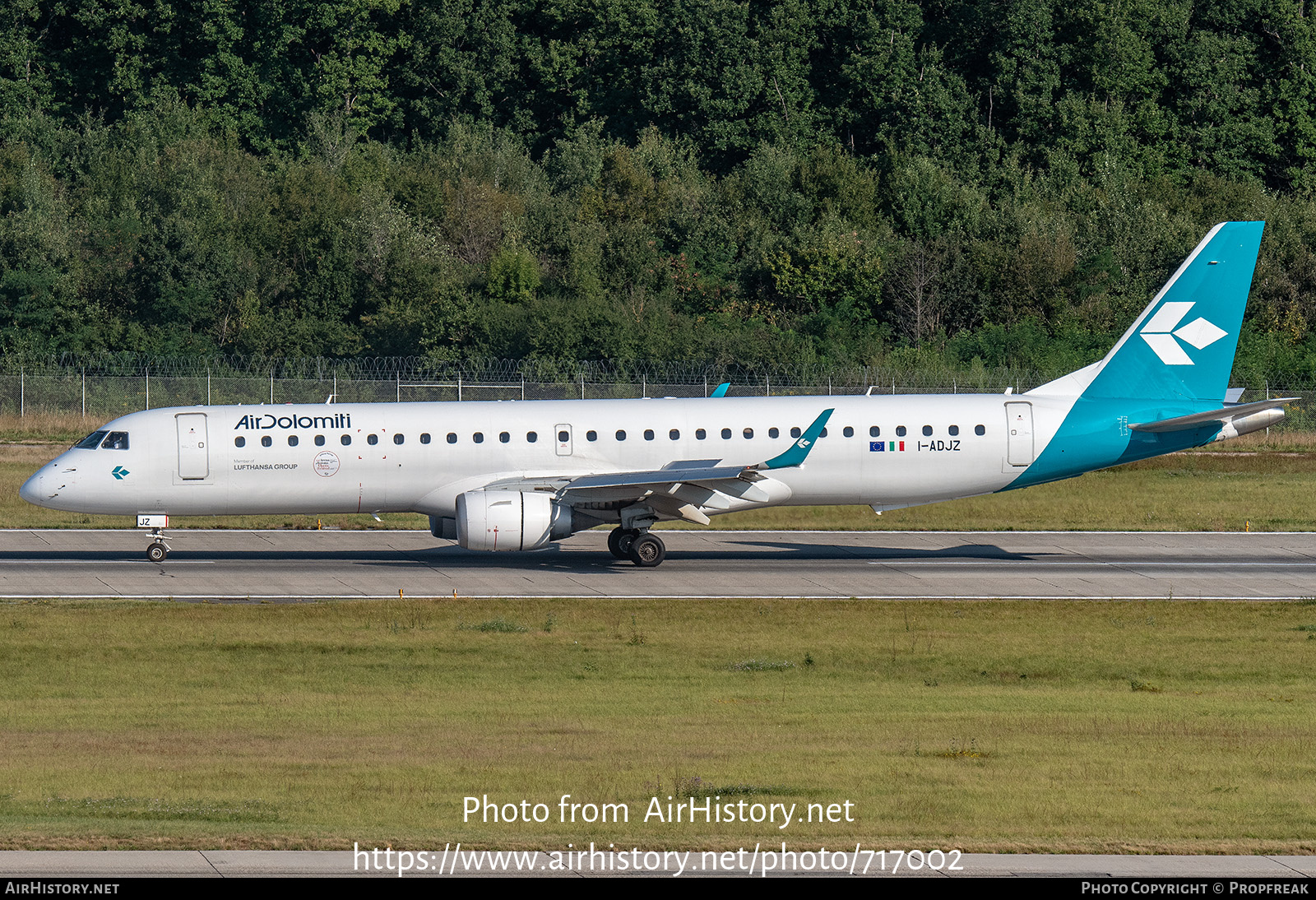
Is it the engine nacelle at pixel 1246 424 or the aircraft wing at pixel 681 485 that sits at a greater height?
the engine nacelle at pixel 1246 424

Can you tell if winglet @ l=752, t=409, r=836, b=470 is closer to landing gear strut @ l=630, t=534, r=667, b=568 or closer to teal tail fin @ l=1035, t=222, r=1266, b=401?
landing gear strut @ l=630, t=534, r=667, b=568

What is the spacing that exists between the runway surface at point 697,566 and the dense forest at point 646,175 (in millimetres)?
32630

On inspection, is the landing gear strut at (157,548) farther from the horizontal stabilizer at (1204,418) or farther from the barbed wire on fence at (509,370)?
the barbed wire on fence at (509,370)

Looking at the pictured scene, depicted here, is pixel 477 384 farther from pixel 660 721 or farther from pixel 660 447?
pixel 660 721

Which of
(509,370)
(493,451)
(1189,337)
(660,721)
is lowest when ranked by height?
(660,721)

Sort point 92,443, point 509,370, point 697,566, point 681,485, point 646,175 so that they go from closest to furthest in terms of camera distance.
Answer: point 681,485 → point 92,443 → point 697,566 → point 509,370 → point 646,175

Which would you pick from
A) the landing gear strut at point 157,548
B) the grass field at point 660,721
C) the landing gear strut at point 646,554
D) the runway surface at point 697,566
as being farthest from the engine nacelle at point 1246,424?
the landing gear strut at point 157,548

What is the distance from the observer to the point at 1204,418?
114 feet

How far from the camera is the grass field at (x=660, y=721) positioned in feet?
48.0

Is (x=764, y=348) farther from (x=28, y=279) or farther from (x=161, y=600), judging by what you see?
(x=161, y=600)

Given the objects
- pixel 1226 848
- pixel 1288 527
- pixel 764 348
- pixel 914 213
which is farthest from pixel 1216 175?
pixel 1226 848

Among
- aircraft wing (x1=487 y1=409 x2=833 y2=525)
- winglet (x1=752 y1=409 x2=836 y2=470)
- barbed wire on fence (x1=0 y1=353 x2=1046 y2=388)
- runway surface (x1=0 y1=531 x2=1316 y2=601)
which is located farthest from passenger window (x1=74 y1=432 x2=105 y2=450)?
barbed wire on fence (x1=0 y1=353 x2=1046 y2=388)

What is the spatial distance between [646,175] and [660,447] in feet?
201

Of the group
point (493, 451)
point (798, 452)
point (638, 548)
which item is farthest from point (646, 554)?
point (798, 452)
